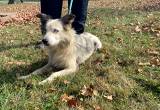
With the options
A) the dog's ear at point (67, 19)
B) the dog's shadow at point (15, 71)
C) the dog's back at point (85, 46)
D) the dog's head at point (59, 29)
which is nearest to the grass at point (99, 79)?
the dog's shadow at point (15, 71)

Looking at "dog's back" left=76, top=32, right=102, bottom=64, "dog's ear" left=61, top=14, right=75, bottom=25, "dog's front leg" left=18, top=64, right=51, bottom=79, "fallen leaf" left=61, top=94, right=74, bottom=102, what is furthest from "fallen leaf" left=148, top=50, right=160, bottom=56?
"fallen leaf" left=61, top=94, right=74, bottom=102

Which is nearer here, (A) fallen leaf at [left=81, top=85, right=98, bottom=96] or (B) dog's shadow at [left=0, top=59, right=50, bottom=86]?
(A) fallen leaf at [left=81, top=85, right=98, bottom=96]

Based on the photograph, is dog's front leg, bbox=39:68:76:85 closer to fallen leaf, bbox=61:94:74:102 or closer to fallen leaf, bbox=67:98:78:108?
fallen leaf, bbox=61:94:74:102

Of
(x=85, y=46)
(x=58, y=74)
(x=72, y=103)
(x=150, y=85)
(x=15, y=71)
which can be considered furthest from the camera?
(x=85, y=46)

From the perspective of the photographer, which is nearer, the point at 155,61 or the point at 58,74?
the point at 58,74

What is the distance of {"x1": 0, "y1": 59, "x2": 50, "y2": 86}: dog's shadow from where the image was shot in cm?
494

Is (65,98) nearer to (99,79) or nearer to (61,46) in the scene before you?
(99,79)

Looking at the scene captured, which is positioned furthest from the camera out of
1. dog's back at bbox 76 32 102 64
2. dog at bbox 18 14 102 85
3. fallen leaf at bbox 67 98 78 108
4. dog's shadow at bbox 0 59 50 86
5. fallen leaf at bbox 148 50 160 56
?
fallen leaf at bbox 148 50 160 56

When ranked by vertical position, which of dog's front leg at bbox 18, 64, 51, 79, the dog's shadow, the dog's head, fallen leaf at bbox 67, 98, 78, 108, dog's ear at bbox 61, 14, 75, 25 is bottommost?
the dog's shadow

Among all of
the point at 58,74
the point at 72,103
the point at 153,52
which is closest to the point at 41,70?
the point at 58,74

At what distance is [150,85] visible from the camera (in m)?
4.77

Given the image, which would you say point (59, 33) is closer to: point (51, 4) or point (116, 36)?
point (51, 4)

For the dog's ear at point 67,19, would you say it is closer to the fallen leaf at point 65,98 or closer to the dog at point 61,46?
the dog at point 61,46

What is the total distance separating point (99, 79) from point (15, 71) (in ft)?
4.24
